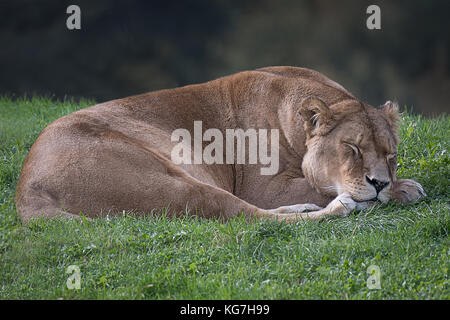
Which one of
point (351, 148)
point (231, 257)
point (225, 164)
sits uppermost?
point (351, 148)

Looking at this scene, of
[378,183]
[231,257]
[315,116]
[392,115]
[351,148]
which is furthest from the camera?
[392,115]

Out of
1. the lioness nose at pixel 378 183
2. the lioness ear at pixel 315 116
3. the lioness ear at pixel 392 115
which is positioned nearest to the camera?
the lioness nose at pixel 378 183

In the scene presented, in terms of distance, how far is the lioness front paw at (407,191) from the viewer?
510cm

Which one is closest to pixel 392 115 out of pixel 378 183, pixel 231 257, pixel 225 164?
pixel 378 183

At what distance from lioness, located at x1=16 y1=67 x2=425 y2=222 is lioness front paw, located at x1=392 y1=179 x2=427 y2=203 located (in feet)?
0.04

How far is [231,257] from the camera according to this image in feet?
13.5

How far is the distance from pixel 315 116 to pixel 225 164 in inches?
35.2

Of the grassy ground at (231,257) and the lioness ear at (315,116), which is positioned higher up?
the lioness ear at (315,116)

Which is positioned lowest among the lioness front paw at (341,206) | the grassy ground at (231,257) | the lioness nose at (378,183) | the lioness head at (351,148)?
the grassy ground at (231,257)

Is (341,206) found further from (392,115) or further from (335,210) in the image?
(392,115)

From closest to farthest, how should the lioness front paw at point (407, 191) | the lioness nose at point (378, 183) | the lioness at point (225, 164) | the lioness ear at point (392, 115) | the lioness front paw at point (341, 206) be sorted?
the lioness at point (225, 164) → the lioness front paw at point (341, 206) → the lioness nose at point (378, 183) → the lioness front paw at point (407, 191) → the lioness ear at point (392, 115)

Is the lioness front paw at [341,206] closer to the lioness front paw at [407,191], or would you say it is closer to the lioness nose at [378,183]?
the lioness nose at [378,183]

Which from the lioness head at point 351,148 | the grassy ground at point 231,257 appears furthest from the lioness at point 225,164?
the grassy ground at point 231,257
